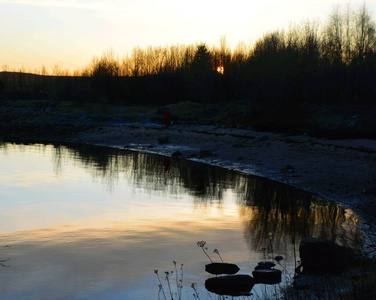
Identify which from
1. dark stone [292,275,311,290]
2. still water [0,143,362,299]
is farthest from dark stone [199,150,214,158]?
dark stone [292,275,311,290]

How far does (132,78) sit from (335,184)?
60.5 meters

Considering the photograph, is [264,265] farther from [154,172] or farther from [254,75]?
[254,75]

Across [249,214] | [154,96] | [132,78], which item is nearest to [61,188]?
[249,214]

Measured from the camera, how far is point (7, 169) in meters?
23.0

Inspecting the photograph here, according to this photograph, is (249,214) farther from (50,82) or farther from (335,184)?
(50,82)

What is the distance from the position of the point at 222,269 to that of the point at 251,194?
831 centimetres

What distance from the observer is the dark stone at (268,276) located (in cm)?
837

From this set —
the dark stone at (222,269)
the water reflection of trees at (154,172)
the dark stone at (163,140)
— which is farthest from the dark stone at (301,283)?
the dark stone at (163,140)

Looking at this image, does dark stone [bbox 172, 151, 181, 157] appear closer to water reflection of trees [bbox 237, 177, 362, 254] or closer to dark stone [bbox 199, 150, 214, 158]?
dark stone [bbox 199, 150, 214, 158]

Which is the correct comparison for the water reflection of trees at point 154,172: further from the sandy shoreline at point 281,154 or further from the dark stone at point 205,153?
the sandy shoreline at point 281,154

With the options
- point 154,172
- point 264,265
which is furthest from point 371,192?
point 154,172

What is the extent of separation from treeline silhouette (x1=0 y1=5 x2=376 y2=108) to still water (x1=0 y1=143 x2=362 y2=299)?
74.6 feet

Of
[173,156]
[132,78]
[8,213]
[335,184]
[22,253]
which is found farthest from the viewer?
[132,78]

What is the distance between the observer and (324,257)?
872 cm
